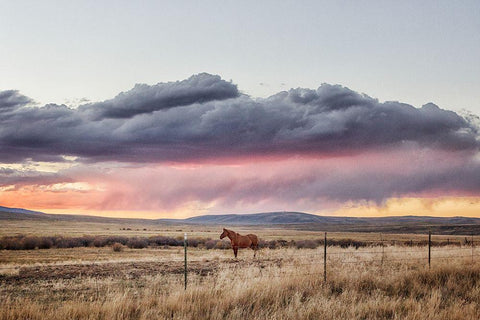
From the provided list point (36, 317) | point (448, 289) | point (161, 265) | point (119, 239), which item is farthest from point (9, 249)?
point (448, 289)

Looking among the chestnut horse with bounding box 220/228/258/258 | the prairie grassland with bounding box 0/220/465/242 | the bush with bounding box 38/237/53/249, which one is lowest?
the prairie grassland with bounding box 0/220/465/242

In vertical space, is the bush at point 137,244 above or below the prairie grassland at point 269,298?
below

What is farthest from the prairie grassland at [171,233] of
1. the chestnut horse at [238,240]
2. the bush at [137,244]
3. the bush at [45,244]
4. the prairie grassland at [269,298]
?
the prairie grassland at [269,298]

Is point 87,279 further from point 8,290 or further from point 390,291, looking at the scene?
point 390,291

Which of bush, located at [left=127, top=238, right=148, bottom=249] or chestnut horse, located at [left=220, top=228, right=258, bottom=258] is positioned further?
bush, located at [left=127, top=238, right=148, bottom=249]

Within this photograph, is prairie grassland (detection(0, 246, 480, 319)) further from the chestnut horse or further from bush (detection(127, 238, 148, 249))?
bush (detection(127, 238, 148, 249))

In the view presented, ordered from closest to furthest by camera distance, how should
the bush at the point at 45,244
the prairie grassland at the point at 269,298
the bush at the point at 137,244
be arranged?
the prairie grassland at the point at 269,298 < the bush at the point at 45,244 < the bush at the point at 137,244

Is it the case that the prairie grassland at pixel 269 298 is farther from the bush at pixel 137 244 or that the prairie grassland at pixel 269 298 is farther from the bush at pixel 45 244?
the bush at pixel 137 244

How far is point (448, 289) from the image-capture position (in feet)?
45.0

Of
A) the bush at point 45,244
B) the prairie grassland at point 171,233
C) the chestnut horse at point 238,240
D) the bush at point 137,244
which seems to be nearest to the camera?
the chestnut horse at point 238,240

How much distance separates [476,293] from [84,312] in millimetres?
10847

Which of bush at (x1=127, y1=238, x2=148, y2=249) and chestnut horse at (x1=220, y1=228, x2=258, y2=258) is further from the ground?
chestnut horse at (x1=220, y1=228, x2=258, y2=258)

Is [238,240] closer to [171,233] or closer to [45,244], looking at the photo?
[45,244]

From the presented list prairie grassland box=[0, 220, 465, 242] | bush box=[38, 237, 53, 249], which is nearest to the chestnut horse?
bush box=[38, 237, 53, 249]
